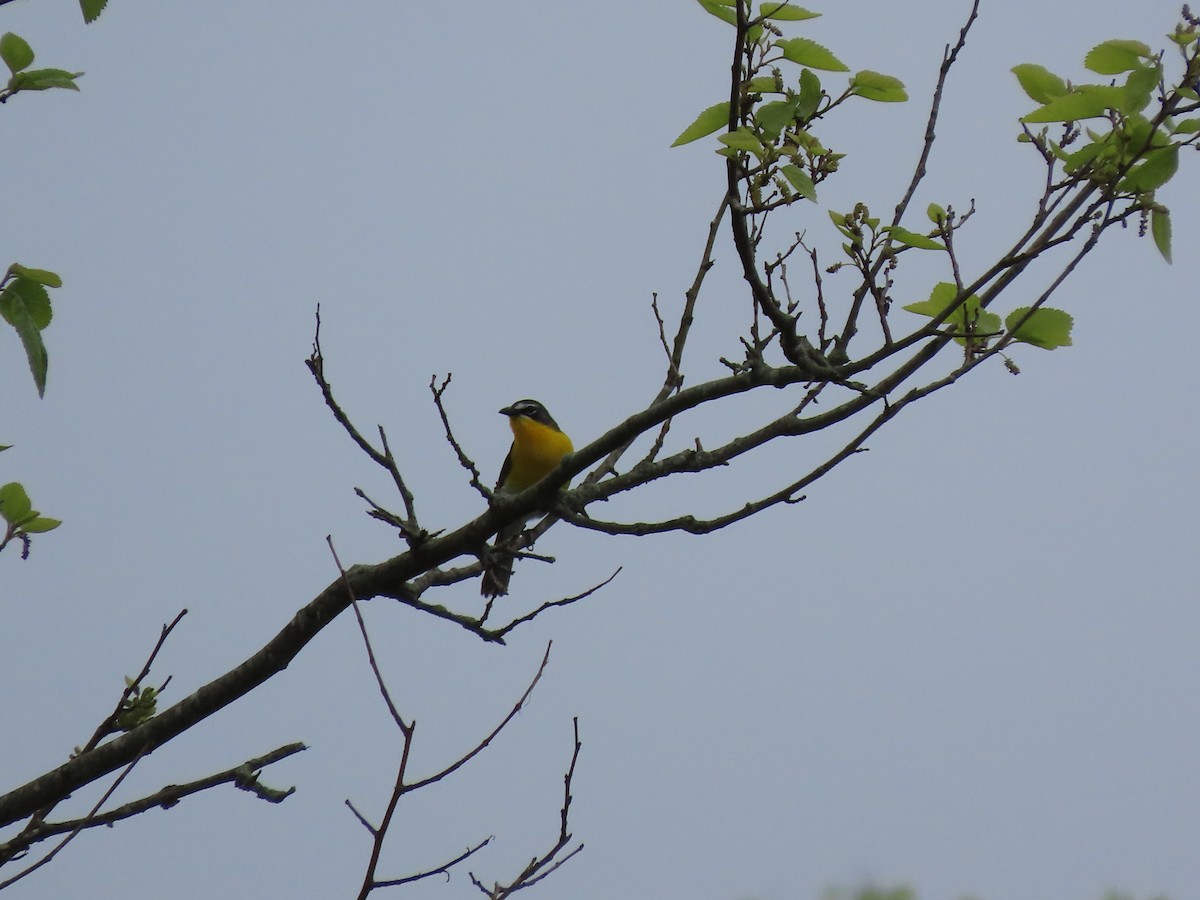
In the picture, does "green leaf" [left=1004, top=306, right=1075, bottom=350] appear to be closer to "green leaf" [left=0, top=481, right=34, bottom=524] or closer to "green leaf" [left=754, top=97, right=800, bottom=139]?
"green leaf" [left=754, top=97, right=800, bottom=139]

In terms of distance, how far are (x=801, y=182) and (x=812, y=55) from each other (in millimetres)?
307

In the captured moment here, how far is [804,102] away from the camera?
309 cm

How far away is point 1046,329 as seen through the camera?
10.6 feet

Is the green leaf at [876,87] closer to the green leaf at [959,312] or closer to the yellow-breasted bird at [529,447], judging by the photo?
the green leaf at [959,312]

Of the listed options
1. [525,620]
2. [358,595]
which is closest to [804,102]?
[525,620]

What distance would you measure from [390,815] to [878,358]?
5.63 feet

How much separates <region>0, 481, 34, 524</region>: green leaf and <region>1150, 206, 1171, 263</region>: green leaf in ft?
11.6

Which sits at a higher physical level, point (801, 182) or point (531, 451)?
point (531, 451)

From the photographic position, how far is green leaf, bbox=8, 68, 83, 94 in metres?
3.07

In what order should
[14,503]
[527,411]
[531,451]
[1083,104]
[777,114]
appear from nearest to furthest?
[1083,104] < [777,114] < [14,503] < [531,451] < [527,411]

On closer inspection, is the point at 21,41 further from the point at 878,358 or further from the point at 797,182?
the point at 878,358

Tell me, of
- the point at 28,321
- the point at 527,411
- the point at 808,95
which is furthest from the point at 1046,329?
the point at 527,411

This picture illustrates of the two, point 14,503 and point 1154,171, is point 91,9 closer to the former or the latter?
point 14,503

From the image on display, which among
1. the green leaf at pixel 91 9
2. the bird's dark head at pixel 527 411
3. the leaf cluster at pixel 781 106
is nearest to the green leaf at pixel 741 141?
the leaf cluster at pixel 781 106
